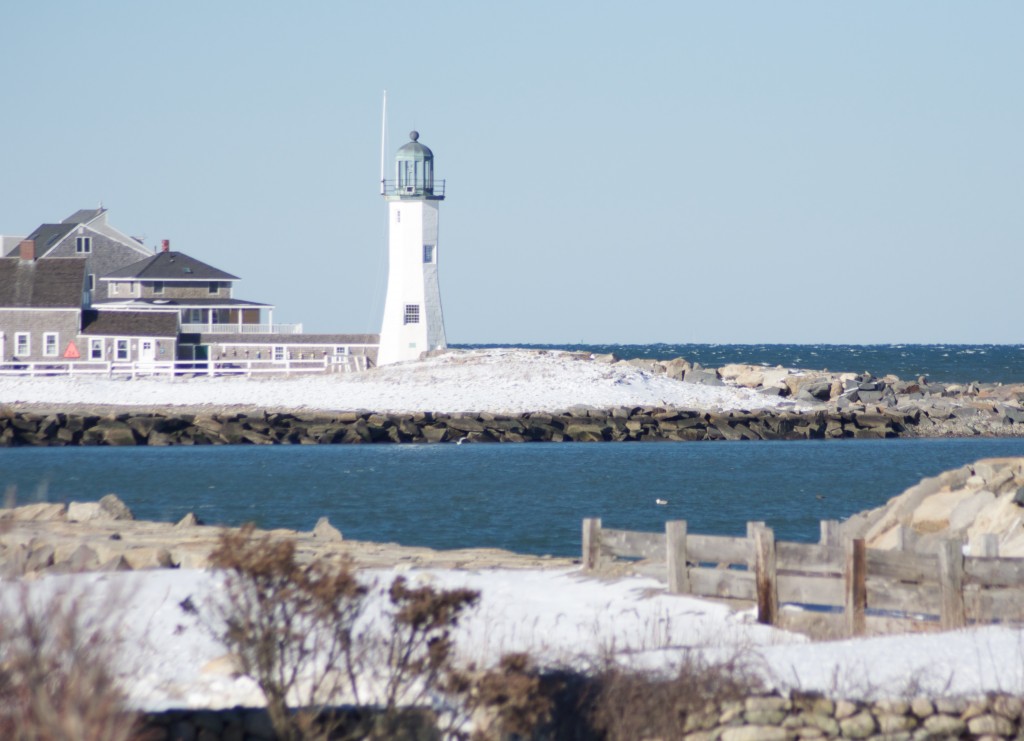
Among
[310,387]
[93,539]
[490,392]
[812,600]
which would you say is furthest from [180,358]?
[812,600]

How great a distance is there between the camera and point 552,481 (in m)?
34.2

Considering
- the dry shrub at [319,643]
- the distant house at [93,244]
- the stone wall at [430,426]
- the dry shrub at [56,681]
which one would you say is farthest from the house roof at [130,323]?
the dry shrub at [56,681]

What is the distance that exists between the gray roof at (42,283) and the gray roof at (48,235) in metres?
14.9

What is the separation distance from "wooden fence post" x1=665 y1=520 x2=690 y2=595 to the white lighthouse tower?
43687 mm

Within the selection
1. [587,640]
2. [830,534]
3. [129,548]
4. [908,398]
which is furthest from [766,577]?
[908,398]

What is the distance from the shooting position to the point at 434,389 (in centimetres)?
5069

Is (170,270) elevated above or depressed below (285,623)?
above

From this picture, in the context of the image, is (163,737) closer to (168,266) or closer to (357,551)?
(357,551)

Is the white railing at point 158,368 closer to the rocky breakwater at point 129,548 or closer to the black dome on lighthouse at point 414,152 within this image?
the black dome on lighthouse at point 414,152

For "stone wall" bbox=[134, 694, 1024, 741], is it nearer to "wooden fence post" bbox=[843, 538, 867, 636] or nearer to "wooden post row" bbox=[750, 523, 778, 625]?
"wooden fence post" bbox=[843, 538, 867, 636]

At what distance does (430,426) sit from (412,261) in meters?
10.4

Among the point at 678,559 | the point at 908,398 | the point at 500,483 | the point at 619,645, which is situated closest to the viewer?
the point at 619,645

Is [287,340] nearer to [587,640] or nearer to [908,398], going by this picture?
[908,398]

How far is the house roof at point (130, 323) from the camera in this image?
2215 inches
